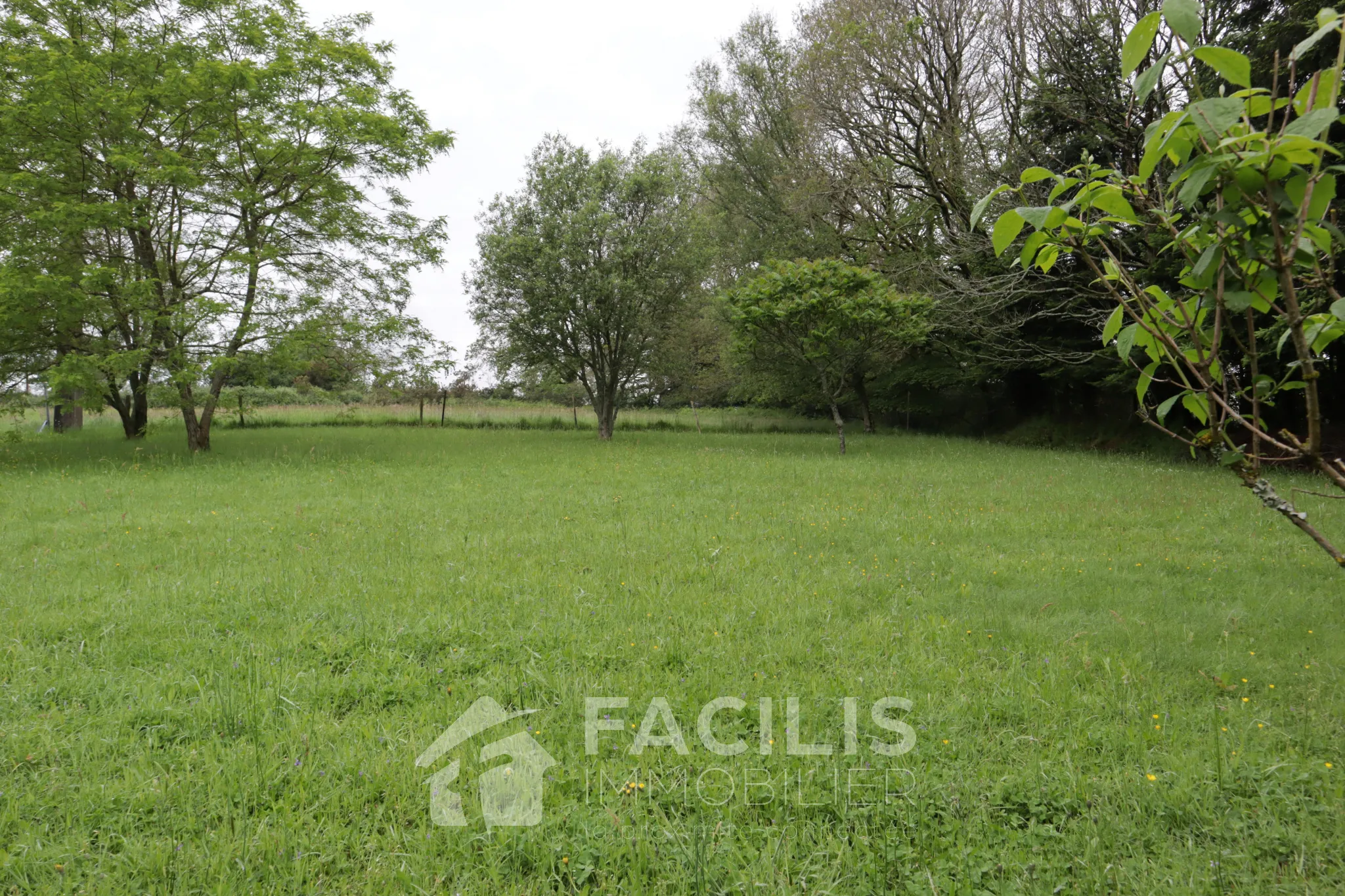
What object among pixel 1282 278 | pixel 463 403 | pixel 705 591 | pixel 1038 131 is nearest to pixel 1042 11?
pixel 1038 131

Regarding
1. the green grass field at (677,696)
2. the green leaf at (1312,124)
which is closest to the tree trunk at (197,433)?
the green grass field at (677,696)

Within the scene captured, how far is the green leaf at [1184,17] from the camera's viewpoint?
103 centimetres

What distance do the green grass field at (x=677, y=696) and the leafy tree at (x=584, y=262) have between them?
41.1ft

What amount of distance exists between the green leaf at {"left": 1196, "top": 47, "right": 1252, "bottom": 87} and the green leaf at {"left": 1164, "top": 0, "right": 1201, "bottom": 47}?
0.09ft

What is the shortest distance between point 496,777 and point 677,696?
1138mm

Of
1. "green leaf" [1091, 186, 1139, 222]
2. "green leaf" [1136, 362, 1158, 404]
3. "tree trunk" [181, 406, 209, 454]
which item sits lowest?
"tree trunk" [181, 406, 209, 454]

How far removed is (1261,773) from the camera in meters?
3.04

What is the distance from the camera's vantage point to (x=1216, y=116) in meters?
1.12

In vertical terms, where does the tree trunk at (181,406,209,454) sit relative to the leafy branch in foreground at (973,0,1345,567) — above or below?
below

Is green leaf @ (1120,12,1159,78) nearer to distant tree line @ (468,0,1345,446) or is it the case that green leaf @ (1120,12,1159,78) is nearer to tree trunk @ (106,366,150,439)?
distant tree line @ (468,0,1345,446)

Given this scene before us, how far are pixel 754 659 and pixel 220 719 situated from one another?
3097mm

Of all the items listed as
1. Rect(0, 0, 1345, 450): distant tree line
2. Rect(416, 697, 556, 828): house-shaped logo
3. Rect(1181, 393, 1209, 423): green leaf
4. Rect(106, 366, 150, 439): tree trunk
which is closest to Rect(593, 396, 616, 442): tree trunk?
Rect(0, 0, 1345, 450): distant tree line

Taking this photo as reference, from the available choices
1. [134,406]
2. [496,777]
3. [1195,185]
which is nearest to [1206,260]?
[1195,185]

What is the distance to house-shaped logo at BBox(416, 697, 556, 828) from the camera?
2.81 metres
